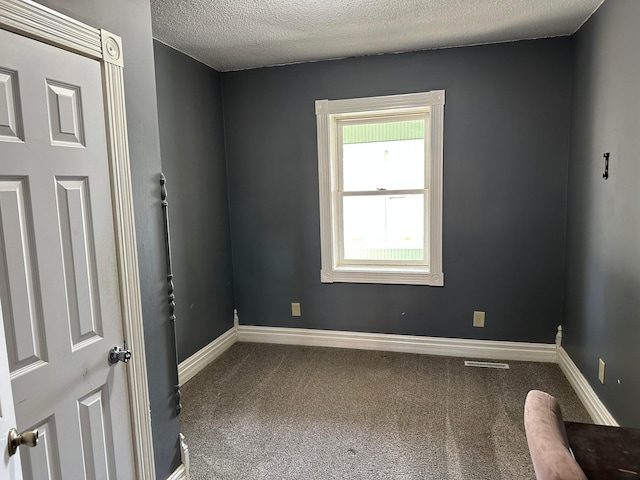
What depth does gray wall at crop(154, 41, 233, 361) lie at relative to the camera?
2961 mm

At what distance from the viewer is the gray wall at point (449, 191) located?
10.1 ft

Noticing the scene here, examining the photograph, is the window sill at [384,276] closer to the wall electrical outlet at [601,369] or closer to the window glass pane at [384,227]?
the window glass pane at [384,227]

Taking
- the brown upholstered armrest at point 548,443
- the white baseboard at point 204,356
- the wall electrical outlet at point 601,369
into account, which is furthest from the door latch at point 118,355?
the wall electrical outlet at point 601,369

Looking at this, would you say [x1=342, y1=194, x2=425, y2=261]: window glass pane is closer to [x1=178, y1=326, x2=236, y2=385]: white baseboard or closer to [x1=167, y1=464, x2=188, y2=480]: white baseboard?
[x1=178, y1=326, x2=236, y2=385]: white baseboard

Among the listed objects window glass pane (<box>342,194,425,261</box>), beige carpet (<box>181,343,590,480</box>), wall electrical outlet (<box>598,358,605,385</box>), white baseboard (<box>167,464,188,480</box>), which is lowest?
beige carpet (<box>181,343,590,480</box>)

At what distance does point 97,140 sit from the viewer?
1.45 metres

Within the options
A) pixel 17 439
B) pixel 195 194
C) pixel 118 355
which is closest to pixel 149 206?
pixel 118 355

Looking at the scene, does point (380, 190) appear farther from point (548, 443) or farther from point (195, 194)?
point (548, 443)

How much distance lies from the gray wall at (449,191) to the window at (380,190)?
10cm

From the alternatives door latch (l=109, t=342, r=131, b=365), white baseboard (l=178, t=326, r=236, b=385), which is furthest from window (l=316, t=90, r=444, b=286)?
door latch (l=109, t=342, r=131, b=365)

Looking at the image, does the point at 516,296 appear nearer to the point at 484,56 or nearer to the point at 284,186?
the point at 484,56

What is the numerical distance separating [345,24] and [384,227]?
1.66 metres

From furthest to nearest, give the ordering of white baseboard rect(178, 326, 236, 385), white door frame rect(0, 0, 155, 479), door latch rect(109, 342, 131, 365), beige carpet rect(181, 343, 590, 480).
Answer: white baseboard rect(178, 326, 236, 385) < beige carpet rect(181, 343, 590, 480) < door latch rect(109, 342, 131, 365) < white door frame rect(0, 0, 155, 479)

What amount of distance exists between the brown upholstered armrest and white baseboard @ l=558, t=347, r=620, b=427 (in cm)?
Result: 143
